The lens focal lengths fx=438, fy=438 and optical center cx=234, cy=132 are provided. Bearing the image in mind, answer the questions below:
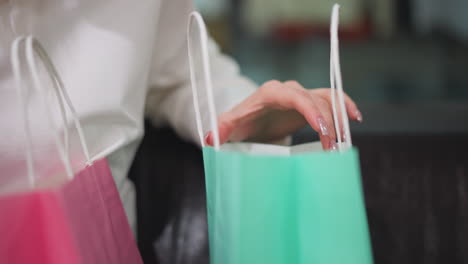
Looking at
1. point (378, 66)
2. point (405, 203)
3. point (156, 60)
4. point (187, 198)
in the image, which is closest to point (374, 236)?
point (405, 203)

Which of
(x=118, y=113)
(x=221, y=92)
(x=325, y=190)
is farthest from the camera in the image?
(x=221, y=92)

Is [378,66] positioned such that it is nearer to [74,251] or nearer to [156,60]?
[156,60]

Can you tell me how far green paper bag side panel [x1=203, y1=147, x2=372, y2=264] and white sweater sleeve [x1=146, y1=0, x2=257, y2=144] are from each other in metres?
0.24

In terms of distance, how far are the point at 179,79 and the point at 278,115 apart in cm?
20

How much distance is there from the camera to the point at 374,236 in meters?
0.51

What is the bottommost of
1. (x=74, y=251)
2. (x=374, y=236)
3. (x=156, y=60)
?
(x=374, y=236)

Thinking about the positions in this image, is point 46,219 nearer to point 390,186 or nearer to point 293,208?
point 293,208

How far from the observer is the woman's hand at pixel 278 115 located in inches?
13.6

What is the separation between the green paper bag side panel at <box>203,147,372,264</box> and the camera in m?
0.29

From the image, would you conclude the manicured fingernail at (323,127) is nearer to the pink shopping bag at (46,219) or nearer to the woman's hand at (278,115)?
the woman's hand at (278,115)

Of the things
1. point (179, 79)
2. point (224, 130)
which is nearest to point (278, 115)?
point (224, 130)

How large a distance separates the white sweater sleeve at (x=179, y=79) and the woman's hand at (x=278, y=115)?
99 mm

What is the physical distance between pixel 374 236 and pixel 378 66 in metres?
1.54

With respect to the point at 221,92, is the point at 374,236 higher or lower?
lower
